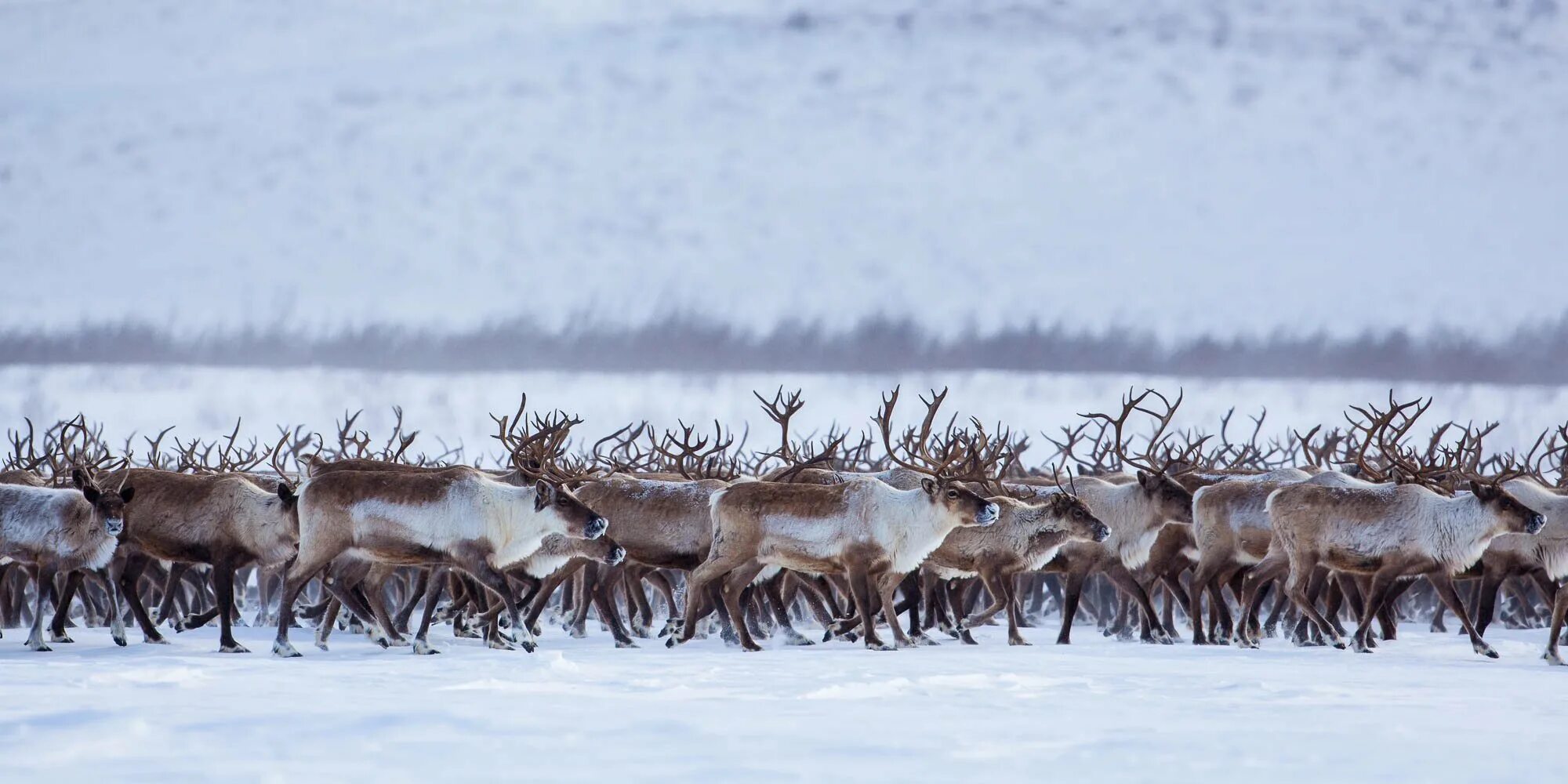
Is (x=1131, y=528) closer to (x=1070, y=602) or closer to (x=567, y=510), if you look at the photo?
(x=1070, y=602)

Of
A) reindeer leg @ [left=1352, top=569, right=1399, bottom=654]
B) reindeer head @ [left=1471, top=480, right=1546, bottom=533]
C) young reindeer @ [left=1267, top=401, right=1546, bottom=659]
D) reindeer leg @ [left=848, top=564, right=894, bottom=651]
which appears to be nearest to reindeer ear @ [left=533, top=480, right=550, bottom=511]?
reindeer leg @ [left=848, top=564, right=894, bottom=651]

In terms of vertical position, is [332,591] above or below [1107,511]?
below

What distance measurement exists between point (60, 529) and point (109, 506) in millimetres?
502

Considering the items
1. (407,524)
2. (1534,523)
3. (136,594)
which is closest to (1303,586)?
(1534,523)

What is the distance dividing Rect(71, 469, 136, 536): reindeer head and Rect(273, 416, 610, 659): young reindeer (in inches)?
52.2

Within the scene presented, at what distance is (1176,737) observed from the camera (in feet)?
21.2

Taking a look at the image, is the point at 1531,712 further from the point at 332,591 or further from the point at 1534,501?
the point at 332,591

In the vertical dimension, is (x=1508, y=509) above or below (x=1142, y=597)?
above

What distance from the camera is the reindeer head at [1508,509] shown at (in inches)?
462

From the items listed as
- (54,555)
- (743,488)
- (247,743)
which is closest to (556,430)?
(743,488)

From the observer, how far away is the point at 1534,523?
461 inches

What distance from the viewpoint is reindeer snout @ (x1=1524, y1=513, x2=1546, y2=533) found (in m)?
11.7

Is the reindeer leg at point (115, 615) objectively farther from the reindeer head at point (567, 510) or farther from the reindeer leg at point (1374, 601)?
the reindeer leg at point (1374, 601)

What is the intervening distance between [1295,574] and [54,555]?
333 inches
